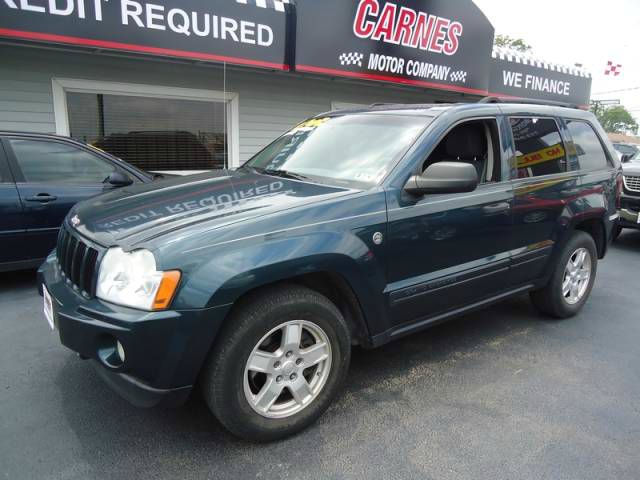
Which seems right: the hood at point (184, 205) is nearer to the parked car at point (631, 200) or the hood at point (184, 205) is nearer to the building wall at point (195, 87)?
the building wall at point (195, 87)

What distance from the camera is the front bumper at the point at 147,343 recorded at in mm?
2002

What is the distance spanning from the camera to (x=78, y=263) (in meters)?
2.40

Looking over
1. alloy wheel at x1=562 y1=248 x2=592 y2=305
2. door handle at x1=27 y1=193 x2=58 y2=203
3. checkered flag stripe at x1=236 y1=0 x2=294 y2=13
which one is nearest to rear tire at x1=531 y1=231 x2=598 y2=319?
alloy wheel at x1=562 y1=248 x2=592 y2=305

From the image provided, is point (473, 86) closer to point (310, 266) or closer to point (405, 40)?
point (405, 40)

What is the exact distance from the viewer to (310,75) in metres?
7.93

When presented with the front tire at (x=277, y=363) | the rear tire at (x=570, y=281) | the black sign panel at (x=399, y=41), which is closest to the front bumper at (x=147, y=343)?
the front tire at (x=277, y=363)

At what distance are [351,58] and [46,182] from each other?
5.09 m

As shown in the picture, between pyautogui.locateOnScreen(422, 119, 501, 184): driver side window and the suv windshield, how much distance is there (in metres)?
0.43

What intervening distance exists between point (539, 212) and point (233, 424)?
2.72 metres

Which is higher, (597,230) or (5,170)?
(5,170)

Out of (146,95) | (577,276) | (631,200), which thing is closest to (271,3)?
(146,95)

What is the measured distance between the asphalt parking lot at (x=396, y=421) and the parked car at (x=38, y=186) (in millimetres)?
937

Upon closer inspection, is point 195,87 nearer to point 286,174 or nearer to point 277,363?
point 286,174

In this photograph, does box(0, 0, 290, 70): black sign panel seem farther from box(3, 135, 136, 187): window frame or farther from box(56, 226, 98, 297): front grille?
box(56, 226, 98, 297): front grille
